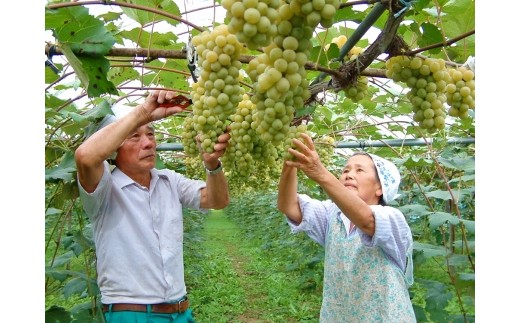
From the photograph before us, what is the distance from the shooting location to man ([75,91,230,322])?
2311 mm

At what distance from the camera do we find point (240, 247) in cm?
1238

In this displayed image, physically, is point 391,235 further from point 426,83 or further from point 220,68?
point 220,68

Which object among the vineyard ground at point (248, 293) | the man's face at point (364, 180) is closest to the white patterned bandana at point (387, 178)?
the man's face at point (364, 180)

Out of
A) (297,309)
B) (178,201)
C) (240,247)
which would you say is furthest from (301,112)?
(240,247)

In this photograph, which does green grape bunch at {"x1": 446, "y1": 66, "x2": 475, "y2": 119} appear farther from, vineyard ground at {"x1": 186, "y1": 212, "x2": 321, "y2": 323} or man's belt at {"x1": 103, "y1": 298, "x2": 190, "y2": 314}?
vineyard ground at {"x1": 186, "y1": 212, "x2": 321, "y2": 323}

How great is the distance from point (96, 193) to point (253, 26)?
1.62 metres

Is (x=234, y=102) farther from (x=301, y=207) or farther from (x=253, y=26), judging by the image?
(x=301, y=207)

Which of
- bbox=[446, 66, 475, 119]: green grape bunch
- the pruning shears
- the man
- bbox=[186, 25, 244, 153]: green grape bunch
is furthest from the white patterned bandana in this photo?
bbox=[186, 25, 244, 153]: green grape bunch

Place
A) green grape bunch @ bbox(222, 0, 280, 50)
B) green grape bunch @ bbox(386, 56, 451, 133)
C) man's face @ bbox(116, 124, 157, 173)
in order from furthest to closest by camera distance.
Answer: man's face @ bbox(116, 124, 157, 173) → green grape bunch @ bbox(386, 56, 451, 133) → green grape bunch @ bbox(222, 0, 280, 50)


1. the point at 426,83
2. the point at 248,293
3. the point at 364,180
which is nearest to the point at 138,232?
the point at 364,180

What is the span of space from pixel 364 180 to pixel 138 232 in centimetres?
126

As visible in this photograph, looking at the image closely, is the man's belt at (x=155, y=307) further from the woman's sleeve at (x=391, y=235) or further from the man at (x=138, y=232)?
the woman's sleeve at (x=391, y=235)

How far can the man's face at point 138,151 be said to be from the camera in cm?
247

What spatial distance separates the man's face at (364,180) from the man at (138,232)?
712mm
